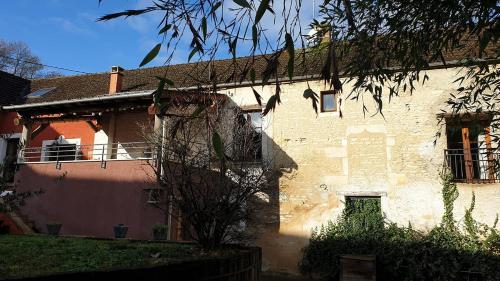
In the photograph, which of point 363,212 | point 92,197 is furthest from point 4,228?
point 363,212

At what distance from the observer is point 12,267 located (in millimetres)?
3984

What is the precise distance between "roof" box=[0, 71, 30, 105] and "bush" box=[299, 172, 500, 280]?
14.8 metres

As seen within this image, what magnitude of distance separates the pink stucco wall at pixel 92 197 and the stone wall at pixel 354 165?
12.8 feet

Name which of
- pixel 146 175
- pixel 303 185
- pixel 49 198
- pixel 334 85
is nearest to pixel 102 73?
pixel 49 198

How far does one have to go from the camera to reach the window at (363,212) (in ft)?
41.5

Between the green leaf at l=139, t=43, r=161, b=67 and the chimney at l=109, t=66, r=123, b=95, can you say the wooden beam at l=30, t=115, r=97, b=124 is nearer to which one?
the chimney at l=109, t=66, r=123, b=95

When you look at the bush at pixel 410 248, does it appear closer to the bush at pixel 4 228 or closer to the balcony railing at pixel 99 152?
the balcony railing at pixel 99 152

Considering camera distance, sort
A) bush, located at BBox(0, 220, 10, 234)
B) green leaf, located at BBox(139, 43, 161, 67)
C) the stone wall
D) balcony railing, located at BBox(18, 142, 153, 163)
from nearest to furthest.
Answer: green leaf, located at BBox(139, 43, 161, 67) < bush, located at BBox(0, 220, 10, 234) < the stone wall < balcony railing, located at BBox(18, 142, 153, 163)

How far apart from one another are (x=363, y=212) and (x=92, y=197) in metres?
8.16

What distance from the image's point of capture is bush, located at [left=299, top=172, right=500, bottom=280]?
1106cm

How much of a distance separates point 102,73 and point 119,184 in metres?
10.3

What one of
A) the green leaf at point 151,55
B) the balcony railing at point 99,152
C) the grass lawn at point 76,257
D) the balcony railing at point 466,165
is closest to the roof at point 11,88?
the balcony railing at point 99,152

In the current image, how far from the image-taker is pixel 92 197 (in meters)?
13.2

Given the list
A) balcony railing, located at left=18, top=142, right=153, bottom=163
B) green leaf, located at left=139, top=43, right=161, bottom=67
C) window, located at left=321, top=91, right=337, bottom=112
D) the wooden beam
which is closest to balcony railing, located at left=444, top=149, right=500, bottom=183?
window, located at left=321, top=91, right=337, bottom=112
